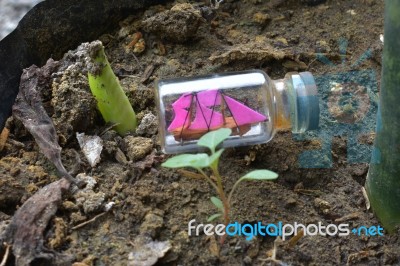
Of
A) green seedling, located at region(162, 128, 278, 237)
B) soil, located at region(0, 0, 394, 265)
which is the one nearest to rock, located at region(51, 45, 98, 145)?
soil, located at region(0, 0, 394, 265)

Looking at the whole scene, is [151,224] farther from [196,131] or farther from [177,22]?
[177,22]

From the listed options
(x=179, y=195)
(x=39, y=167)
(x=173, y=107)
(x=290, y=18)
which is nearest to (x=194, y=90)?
(x=173, y=107)

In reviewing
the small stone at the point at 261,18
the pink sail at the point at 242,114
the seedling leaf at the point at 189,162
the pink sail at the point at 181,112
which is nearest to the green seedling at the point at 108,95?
the pink sail at the point at 181,112

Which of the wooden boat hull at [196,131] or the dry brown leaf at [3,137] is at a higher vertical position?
the dry brown leaf at [3,137]

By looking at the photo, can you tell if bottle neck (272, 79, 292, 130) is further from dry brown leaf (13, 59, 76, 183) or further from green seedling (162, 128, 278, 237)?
dry brown leaf (13, 59, 76, 183)

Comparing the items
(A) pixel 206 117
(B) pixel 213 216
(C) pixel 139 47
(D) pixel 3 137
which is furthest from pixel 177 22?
(B) pixel 213 216

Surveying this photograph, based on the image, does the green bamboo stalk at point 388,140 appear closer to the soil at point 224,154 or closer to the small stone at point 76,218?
the soil at point 224,154
